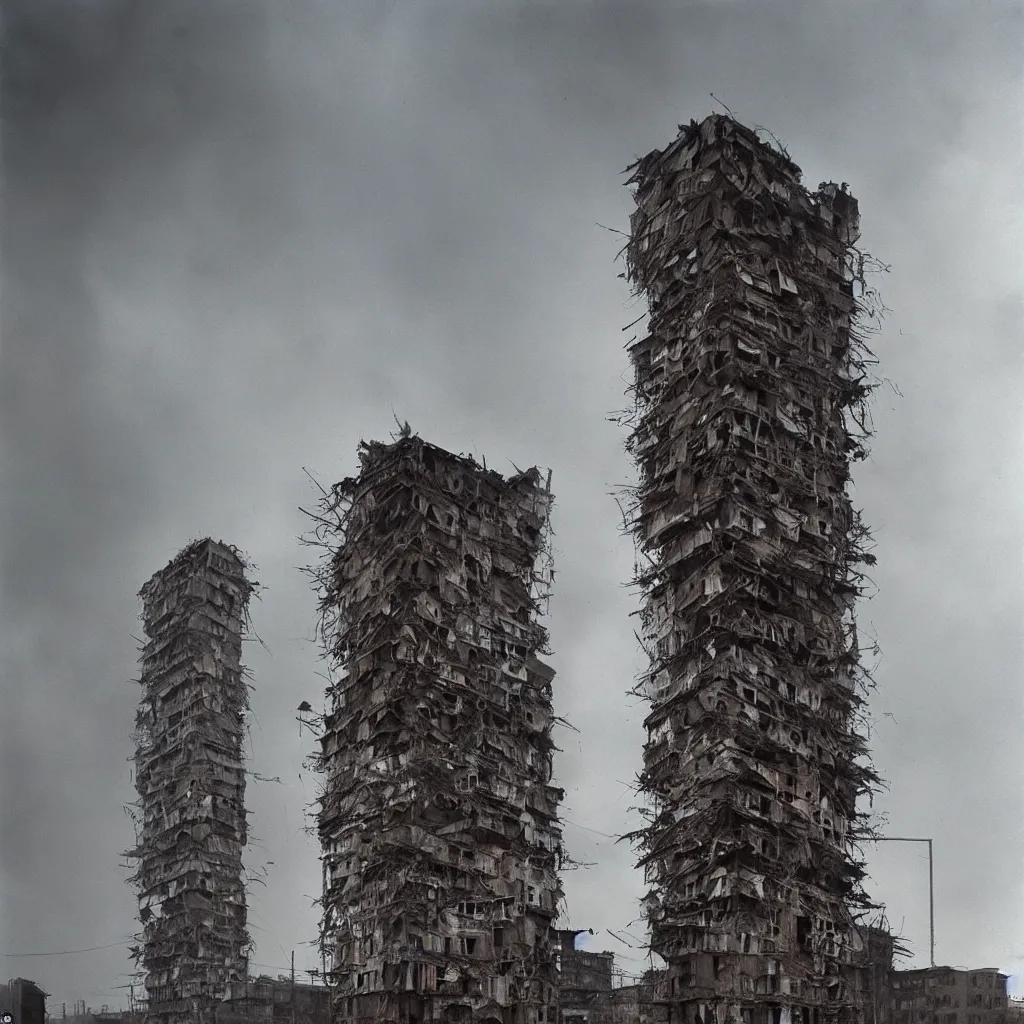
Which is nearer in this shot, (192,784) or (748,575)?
(748,575)

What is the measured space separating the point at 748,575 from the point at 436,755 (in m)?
19.4

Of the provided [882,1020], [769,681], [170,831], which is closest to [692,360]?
[769,681]

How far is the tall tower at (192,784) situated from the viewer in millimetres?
96250

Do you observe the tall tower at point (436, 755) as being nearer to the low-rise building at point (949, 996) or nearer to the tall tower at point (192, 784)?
the tall tower at point (192, 784)

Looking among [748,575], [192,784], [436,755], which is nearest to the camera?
[748,575]

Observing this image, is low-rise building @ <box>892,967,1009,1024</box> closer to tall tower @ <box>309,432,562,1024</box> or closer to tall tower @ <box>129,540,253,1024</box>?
tall tower @ <box>309,432,562,1024</box>

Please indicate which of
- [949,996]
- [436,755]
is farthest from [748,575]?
[949,996]

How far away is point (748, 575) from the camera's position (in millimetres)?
63219

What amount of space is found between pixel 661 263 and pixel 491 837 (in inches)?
1192

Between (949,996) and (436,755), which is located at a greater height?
(436,755)

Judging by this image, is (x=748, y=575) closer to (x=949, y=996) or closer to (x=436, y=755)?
(x=436, y=755)

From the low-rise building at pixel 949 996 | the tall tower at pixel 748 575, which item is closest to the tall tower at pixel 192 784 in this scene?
the tall tower at pixel 748 575

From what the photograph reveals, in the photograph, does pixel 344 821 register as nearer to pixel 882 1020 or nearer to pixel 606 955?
pixel 882 1020

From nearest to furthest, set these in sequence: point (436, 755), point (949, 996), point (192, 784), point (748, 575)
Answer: point (748, 575), point (436, 755), point (192, 784), point (949, 996)
